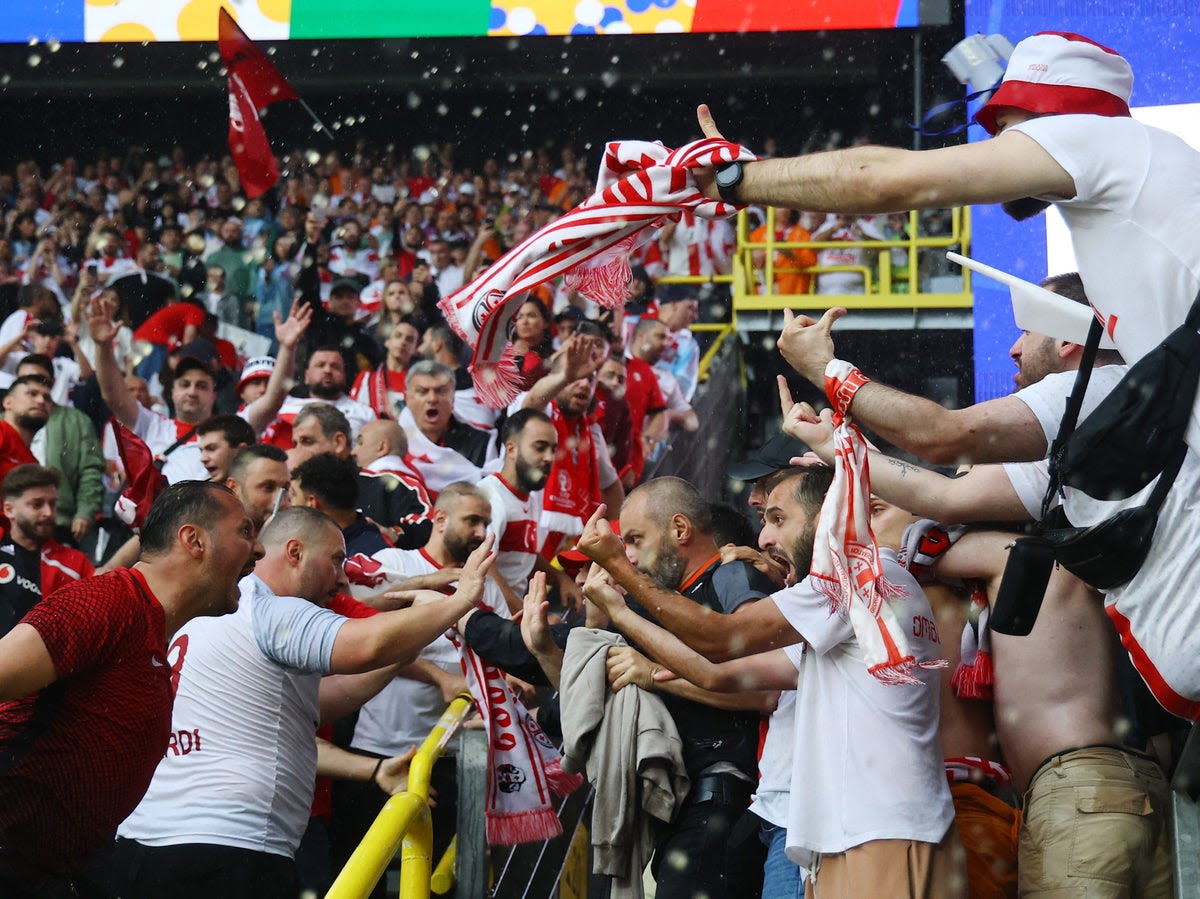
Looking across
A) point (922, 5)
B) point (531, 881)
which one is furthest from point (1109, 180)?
point (922, 5)

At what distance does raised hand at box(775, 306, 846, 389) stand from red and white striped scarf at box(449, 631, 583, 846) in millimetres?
1815

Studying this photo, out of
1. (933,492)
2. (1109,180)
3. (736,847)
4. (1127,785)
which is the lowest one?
(736,847)

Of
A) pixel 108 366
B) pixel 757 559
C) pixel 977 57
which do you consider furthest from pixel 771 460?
pixel 108 366

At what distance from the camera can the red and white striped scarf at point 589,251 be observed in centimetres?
293

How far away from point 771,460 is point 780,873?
47.9 inches

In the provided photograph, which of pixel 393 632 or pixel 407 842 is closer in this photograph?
pixel 407 842

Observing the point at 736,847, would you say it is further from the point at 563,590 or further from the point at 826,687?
the point at 563,590

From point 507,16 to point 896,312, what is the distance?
431 cm

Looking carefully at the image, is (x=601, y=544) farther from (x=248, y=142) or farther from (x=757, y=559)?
(x=248, y=142)

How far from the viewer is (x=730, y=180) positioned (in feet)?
8.93

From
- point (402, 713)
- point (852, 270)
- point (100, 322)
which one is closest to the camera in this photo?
point (402, 713)

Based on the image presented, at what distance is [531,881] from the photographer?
4691 mm

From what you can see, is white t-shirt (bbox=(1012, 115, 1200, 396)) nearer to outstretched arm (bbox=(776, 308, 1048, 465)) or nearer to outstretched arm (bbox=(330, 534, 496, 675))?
outstretched arm (bbox=(776, 308, 1048, 465))

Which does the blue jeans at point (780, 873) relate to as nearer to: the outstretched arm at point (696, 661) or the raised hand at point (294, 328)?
the outstretched arm at point (696, 661)
